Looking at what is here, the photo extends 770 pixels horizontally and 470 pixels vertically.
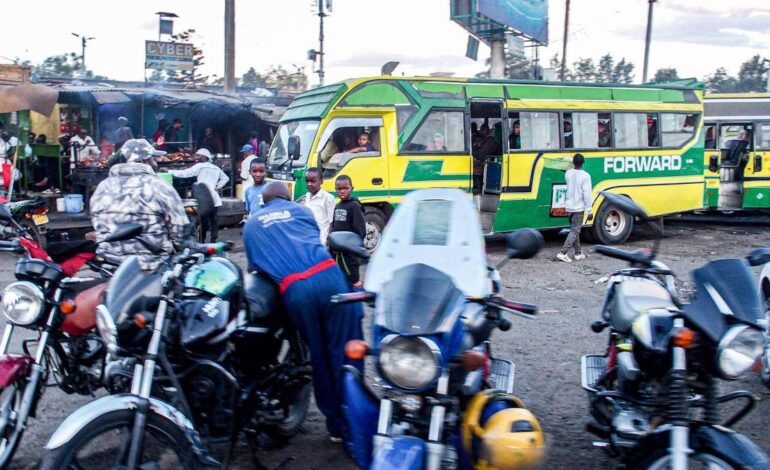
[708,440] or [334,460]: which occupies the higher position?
[708,440]

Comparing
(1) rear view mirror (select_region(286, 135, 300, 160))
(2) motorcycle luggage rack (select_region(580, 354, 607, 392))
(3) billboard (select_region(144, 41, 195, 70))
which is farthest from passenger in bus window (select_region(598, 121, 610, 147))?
(3) billboard (select_region(144, 41, 195, 70))

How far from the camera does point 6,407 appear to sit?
3510 mm

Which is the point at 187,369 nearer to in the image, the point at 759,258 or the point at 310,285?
the point at 310,285

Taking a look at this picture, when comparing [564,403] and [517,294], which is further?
[517,294]

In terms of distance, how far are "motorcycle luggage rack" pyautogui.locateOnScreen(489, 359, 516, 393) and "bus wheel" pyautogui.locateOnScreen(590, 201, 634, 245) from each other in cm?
946

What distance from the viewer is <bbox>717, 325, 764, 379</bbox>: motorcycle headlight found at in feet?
9.39

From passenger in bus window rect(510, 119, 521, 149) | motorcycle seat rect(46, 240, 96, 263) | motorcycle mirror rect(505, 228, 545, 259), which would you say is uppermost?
passenger in bus window rect(510, 119, 521, 149)

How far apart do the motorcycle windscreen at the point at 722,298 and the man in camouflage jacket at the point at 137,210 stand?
9.21 feet

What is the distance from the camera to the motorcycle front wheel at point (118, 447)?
9.34 feet

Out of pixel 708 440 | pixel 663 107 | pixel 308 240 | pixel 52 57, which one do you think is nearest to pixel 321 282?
pixel 308 240

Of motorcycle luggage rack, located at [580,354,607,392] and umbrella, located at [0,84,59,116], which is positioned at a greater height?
umbrella, located at [0,84,59,116]

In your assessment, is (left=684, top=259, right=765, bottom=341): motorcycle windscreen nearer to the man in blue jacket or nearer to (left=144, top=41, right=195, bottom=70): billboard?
the man in blue jacket

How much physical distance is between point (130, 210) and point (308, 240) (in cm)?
113

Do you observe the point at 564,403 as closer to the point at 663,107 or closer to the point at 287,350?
A: the point at 287,350
